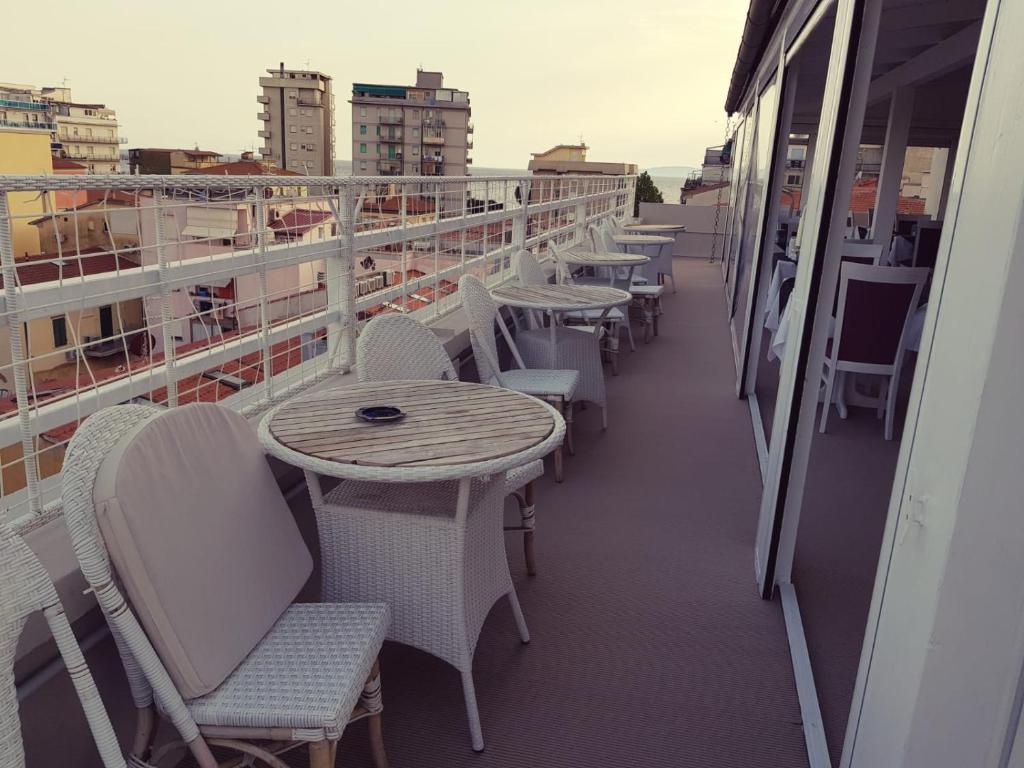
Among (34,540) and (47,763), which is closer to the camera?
(47,763)

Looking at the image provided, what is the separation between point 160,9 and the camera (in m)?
50.8

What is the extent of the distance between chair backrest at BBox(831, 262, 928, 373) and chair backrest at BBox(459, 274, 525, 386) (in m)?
2.09

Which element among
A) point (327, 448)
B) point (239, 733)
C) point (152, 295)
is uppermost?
point (152, 295)

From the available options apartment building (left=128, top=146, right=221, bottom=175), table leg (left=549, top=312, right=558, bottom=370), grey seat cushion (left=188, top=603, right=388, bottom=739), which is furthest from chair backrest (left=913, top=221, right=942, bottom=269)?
Result: apartment building (left=128, top=146, right=221, bottom=175)

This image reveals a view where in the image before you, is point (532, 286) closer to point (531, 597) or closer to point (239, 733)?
point (531, 597)

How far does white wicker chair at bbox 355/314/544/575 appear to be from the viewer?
8.39 ft

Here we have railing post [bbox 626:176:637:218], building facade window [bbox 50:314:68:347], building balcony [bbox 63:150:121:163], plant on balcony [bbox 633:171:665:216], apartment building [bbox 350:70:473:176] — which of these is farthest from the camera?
building balcony [bbox 63:150:121:163]

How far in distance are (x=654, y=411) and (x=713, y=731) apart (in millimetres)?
2882

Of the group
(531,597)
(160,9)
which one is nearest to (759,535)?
(531,597)

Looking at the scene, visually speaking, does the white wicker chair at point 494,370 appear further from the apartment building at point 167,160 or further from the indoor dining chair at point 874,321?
the apartment building at point 167,160

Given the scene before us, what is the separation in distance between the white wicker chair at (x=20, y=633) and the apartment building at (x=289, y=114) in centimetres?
7620

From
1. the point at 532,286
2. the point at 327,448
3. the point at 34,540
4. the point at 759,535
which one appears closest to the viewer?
the point at 34,540

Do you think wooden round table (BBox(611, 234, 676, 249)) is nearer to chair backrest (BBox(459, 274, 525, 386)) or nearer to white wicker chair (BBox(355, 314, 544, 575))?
chair backrest (BBox(459, 274, 525, 386))

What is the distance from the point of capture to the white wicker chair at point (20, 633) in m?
1.04
